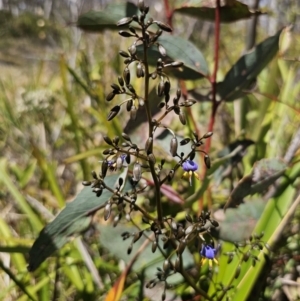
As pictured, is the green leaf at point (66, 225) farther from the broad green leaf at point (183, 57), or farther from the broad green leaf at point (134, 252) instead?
the broad green leaf at point (183, 57)

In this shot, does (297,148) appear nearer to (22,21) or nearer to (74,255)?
(74,255)

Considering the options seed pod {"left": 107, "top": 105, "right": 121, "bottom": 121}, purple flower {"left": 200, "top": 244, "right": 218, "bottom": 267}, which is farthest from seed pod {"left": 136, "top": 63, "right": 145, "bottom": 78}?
purple flower {"left": 200, "top": 244, "right": 218, "bottom": 267}

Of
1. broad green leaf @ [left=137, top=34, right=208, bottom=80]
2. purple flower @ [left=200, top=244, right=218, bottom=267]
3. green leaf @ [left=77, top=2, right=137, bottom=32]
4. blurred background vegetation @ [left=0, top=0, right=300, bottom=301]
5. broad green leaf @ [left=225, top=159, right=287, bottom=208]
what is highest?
green leaf @ [left=77, top=2, right=137, bottom=32]

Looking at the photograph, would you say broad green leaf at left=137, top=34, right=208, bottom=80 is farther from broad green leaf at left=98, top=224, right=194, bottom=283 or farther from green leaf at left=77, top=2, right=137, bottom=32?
broad green leaf at left=98, top=224, right=194, bottom=283

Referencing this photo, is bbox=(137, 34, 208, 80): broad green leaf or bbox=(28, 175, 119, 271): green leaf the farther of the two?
bbox=(137, 34, 208, 80): broad green leaf

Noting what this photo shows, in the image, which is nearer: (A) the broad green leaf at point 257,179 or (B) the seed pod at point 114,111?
(B) the seed pod at point 114,111

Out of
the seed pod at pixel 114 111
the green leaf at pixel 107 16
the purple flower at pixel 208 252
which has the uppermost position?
the green leaf at pixel 107 16

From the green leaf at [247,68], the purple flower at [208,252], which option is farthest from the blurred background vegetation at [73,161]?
the purple flower at [208,252]

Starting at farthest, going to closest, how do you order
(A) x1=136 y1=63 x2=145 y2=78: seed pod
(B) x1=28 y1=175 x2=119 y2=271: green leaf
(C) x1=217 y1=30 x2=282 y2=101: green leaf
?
(C) x1=217 y1=30 x2=282 y2=101: green leaf
(B) x1=28 y1=175 x2=119 y2=271: green leaf
(A) x1=136 y1=63 x2=145 y2=78: seed pod
